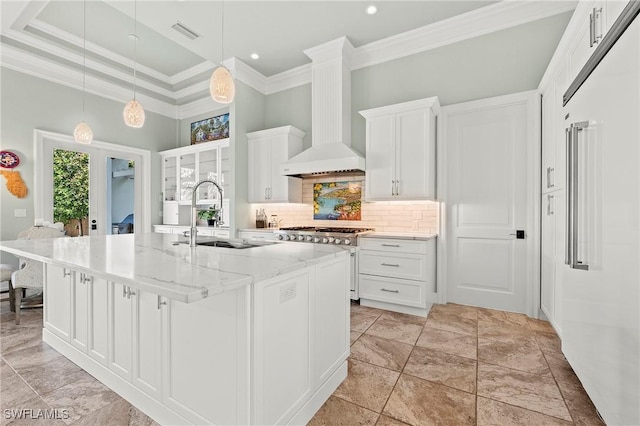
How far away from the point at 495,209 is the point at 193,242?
3.15 meters

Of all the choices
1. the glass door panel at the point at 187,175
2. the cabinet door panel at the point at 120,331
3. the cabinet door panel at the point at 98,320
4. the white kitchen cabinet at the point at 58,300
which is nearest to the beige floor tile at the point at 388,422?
the cabinet door panel at the point at 120,331

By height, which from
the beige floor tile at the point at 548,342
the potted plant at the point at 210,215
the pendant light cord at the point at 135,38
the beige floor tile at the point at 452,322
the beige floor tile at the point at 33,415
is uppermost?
the pendant light cord at the point at 135,38

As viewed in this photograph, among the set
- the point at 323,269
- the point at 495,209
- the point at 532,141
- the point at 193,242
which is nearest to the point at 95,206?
the point at 193,242

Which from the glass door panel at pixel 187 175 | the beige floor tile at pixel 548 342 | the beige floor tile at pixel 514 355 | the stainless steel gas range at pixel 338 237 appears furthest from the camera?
the glass door panel at pixel 187 175

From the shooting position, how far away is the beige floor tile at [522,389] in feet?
5.68

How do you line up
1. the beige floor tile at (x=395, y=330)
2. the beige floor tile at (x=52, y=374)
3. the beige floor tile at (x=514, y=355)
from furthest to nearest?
the beige floor tile at (x=395, y=330)
the beige floor tile at (x=514, y=355)
the beige floor tile at (x=52, y=374)

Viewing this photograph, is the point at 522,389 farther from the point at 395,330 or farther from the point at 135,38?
the point at 135,38

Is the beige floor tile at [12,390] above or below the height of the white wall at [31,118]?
below

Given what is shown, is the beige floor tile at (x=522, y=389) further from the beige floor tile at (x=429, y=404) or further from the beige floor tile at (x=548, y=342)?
the beige floor tile at (x=548, y=342)

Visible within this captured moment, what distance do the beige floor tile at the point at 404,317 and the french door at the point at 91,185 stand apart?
476 centimetres

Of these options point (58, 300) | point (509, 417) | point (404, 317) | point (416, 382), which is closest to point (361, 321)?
point (404, 317)

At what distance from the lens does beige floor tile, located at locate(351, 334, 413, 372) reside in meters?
2.23

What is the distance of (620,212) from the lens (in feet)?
4.14

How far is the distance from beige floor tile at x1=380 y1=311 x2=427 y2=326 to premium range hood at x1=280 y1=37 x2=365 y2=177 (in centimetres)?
178
